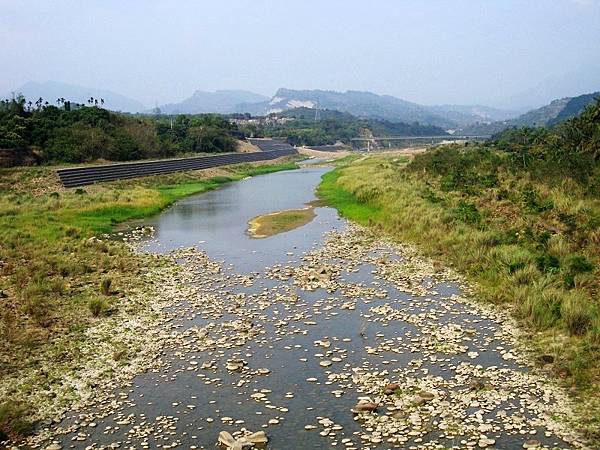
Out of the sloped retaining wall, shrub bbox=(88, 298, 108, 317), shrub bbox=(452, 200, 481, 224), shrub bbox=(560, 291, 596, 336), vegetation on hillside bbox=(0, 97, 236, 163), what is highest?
vegetation on hillside bbox=(0, 97, 236, 163)

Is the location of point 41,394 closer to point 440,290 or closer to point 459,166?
point 440,290

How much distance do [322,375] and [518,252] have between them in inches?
423

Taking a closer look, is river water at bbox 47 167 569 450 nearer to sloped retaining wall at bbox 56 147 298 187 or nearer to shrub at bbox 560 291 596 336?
shrub at bbox 560 291 596 336

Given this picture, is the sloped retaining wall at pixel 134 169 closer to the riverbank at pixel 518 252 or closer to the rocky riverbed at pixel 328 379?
the riverbank at pixel 518 252

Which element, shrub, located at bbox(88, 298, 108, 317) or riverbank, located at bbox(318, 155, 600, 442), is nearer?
riverbank, located at bbox(318, 155, 600, 442)

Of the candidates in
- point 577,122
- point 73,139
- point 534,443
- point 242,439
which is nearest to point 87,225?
point 242,439

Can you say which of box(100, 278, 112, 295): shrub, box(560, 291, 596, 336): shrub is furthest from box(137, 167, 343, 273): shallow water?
box(560, 291, 596, 336): shrub

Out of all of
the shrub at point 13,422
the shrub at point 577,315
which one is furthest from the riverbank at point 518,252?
the shrub at point 13,422

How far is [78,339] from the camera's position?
14.8 meters

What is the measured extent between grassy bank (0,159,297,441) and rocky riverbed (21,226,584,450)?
1.62 m

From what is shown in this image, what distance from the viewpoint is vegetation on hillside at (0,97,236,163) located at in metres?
59.1

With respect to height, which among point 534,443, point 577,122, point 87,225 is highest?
point 577,122

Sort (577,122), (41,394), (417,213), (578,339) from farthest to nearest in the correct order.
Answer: (577,122) → (417,213) → (578,339) → (41,394)

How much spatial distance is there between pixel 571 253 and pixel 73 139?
56.5 metres
